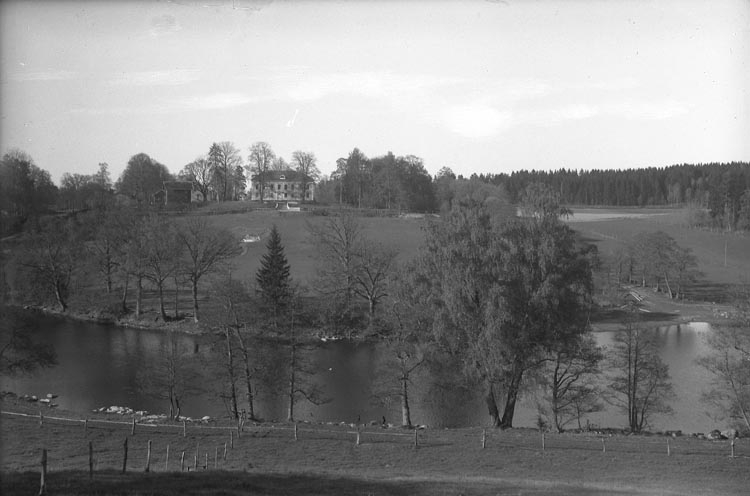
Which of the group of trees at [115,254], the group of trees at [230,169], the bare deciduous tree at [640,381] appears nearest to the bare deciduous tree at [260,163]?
the group of trees at [230,169]

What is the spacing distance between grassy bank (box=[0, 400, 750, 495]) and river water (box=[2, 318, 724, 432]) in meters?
4.29

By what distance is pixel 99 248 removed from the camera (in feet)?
148

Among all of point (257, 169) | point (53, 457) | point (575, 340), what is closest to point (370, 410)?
point (575, 340)

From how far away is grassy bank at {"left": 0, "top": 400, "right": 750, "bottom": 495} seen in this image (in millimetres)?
11805

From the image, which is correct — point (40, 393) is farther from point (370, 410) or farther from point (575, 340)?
point (575, 340)

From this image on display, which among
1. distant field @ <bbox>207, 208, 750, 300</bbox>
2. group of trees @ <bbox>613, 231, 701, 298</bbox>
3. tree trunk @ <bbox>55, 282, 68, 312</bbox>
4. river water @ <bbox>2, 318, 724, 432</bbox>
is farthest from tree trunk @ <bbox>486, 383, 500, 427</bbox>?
group of trees @ <bbox>613, 231, 701, 298</bbox>

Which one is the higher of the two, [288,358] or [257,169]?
[257,169]

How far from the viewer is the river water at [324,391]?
908 inches

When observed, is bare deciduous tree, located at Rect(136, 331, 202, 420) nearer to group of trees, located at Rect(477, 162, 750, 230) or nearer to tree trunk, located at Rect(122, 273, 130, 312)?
tree trunk, located at Rect(122, 273, 130, 312)

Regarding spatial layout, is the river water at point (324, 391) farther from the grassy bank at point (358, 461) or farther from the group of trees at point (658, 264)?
the group of trees at point (658, 264)

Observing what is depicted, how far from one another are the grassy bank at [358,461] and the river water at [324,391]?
429 centimetres

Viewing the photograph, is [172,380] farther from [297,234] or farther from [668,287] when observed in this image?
[668,287]

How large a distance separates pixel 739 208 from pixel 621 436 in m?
58.9

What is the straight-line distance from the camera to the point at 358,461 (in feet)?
50.2
